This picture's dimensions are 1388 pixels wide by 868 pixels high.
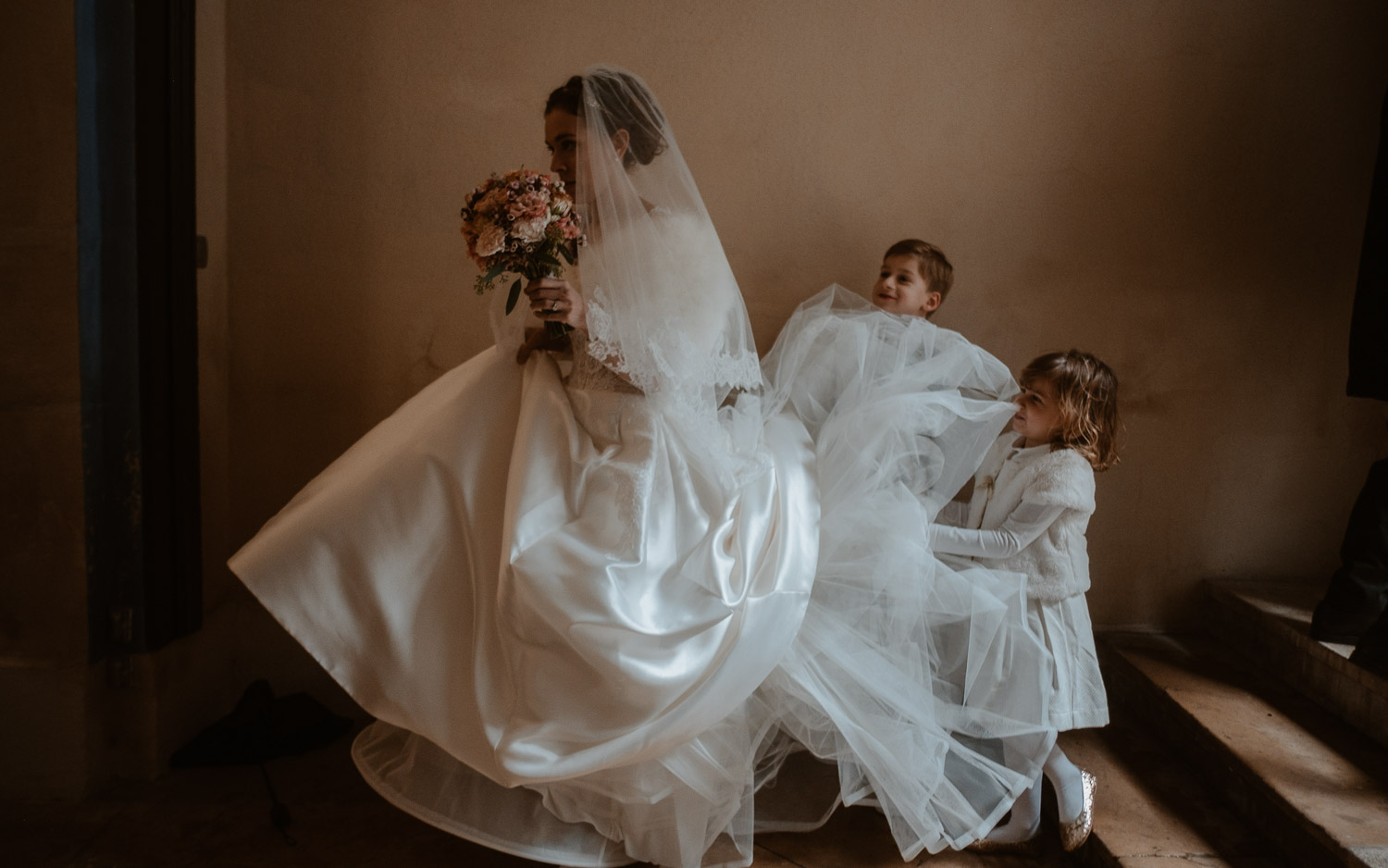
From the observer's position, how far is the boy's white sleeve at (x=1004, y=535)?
2293 millimetres

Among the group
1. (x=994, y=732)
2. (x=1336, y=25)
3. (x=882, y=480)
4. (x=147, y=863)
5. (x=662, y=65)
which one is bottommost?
(x=147, y=863)

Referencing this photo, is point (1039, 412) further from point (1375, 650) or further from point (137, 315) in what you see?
point (137, 315)

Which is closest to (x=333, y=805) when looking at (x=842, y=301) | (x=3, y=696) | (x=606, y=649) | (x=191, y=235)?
(x=3, y=696)

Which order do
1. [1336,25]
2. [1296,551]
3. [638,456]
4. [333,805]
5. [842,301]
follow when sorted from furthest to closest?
[1296,551], [1336,25], [842,301], [333,805], [638,456]

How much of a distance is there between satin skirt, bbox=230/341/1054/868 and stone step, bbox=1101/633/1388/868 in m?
0.58

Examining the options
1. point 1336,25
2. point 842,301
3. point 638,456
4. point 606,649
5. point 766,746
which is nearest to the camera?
point 606,649

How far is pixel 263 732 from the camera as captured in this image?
271 cm

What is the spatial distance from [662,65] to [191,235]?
1.56 meters

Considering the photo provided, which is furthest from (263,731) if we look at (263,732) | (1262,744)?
(1262,744)

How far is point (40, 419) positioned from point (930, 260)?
8.59 ft

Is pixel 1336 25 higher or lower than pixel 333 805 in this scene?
higher

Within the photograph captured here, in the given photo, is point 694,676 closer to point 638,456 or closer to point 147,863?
point 638,456

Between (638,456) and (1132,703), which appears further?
(1132,703)

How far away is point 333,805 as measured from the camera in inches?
97.5
